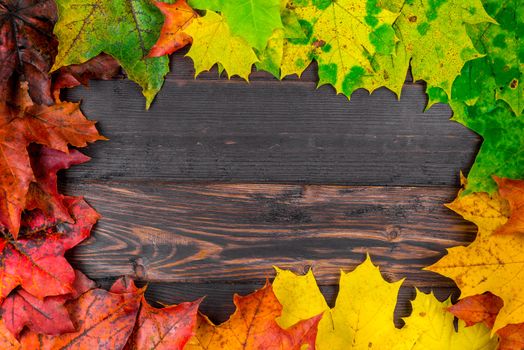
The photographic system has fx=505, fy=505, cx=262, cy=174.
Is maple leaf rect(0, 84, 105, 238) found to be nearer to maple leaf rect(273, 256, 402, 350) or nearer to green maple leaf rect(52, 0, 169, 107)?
green maple leaf rect(52, 0, 169, 107)

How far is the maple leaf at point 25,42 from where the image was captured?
98cm

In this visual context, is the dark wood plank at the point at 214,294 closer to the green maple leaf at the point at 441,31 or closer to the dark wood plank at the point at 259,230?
the dark wood plank at the point at 259,230

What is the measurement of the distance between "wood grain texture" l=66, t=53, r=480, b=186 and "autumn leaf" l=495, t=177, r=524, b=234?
0.32 feet

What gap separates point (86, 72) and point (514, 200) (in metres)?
0.90

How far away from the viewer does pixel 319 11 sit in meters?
1.00

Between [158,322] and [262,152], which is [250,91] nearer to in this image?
[262,152]

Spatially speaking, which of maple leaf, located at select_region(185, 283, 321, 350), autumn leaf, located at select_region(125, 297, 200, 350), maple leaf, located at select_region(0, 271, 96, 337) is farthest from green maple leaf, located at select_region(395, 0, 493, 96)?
maple leaf, located at select_region(0, 271, 96, 337)

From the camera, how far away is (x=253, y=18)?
3.07 ft

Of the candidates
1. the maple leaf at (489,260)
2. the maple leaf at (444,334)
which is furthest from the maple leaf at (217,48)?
the maple leaf at (444,334)

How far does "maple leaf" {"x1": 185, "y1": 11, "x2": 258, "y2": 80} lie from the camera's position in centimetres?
98

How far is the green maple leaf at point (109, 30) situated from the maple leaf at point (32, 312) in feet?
1.55

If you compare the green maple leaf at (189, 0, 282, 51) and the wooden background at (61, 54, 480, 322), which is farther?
the wooden background at (61, 54, 480, 322)

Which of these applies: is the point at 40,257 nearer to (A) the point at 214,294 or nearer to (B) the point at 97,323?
(B) the point at 97,323

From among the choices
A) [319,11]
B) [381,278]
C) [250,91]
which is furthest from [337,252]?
[319,11]
